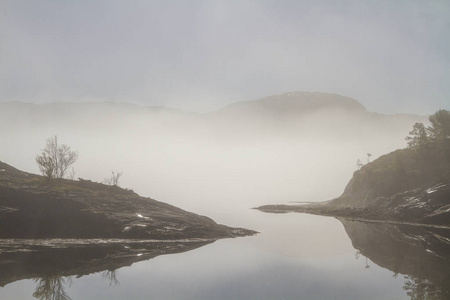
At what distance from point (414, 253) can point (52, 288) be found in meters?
54.7

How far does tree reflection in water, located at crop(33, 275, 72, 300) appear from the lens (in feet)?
113

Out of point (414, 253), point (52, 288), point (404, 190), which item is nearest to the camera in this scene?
point (52, 288)

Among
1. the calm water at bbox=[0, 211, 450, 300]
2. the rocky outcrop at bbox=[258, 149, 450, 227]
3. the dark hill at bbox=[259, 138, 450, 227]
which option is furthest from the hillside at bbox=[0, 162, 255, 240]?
the dark hill at bbox=[259, 138, 450, 227]

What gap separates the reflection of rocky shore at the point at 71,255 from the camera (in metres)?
42.8

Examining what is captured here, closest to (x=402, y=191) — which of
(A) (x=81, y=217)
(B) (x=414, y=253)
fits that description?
(B) (x=414, y=253)

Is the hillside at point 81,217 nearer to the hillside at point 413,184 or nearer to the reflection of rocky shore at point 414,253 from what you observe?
the reflection of rocky shore at point 414,253

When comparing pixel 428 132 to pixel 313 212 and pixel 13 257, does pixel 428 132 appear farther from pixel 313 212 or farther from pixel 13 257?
pixel 13 257

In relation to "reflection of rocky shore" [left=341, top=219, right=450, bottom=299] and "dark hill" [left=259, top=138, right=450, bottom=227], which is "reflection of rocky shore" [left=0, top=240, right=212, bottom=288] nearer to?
"reflection of rocky shore" [left=341, top=219, right=450, bottom=299]

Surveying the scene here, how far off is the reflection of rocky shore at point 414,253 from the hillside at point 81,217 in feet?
107

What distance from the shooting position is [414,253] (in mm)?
58375

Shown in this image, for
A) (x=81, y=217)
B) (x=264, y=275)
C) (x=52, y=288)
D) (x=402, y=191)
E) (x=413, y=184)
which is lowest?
(x=264, y=275)

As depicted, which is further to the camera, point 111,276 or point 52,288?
point 111,276

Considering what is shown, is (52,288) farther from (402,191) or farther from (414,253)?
(402,191)

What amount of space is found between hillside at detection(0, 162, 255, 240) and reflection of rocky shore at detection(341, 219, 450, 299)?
32.6m
